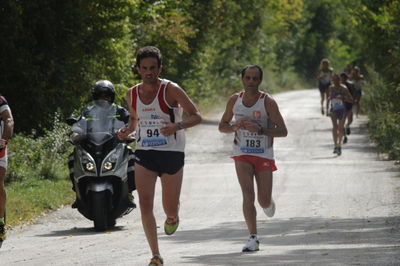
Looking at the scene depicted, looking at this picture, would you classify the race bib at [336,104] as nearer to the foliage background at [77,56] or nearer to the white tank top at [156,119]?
the foliage background at [77,56]

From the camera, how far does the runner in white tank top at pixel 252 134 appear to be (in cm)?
1098

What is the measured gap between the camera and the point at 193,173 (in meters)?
21.9

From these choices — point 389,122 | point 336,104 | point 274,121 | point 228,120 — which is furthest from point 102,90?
point 336,104

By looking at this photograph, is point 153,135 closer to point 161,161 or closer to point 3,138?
point 161,161

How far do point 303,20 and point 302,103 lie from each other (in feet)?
132

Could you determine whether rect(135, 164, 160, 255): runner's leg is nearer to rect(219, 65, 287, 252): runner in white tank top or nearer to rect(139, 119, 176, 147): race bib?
rect(139, 119, 176, 147): race bib

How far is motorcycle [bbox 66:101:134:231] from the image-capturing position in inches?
527

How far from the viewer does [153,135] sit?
372 inches

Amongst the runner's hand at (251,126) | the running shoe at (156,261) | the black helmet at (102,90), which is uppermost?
the black helmet at (102,90)

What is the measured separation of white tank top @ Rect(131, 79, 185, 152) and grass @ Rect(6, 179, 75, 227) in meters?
5.44

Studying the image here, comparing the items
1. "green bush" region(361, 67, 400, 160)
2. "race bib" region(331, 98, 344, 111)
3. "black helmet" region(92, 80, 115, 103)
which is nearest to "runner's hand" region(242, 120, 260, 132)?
"black helmet" region(92, 80, 115, 103)

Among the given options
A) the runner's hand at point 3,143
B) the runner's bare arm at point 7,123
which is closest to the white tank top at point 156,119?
the runner's hand at point 3,143

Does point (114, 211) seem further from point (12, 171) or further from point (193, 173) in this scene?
point (193, 173)

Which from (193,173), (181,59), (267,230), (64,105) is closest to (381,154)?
(193,173)
